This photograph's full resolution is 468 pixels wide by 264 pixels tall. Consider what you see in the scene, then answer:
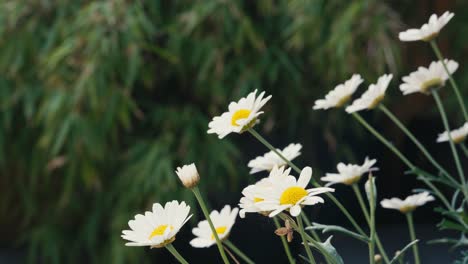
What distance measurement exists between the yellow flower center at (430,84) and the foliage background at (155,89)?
3.09ft

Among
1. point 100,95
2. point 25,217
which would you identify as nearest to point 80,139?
point 100,95

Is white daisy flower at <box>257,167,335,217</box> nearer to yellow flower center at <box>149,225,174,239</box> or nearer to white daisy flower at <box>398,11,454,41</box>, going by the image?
yellow flower center at <box>149,225,174,239</box>

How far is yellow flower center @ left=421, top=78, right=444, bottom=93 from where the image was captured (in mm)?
479

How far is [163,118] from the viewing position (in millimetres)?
1593

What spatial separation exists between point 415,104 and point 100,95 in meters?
0.85

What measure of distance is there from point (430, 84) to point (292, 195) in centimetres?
19

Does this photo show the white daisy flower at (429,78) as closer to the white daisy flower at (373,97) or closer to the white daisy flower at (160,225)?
the white daisy flower at (373,97)

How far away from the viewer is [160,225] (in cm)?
36

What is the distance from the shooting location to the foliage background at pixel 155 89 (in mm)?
1476

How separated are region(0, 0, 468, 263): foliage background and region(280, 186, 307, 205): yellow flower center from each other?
1109 mm

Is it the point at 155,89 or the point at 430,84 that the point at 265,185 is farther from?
the point at 155,89

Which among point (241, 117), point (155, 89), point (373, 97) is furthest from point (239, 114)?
point (155, 89)

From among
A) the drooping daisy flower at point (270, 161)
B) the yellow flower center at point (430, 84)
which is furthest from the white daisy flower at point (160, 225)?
the yellow flower center at point (430, 84)

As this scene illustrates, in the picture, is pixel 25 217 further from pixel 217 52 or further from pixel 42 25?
pixel 217 52
